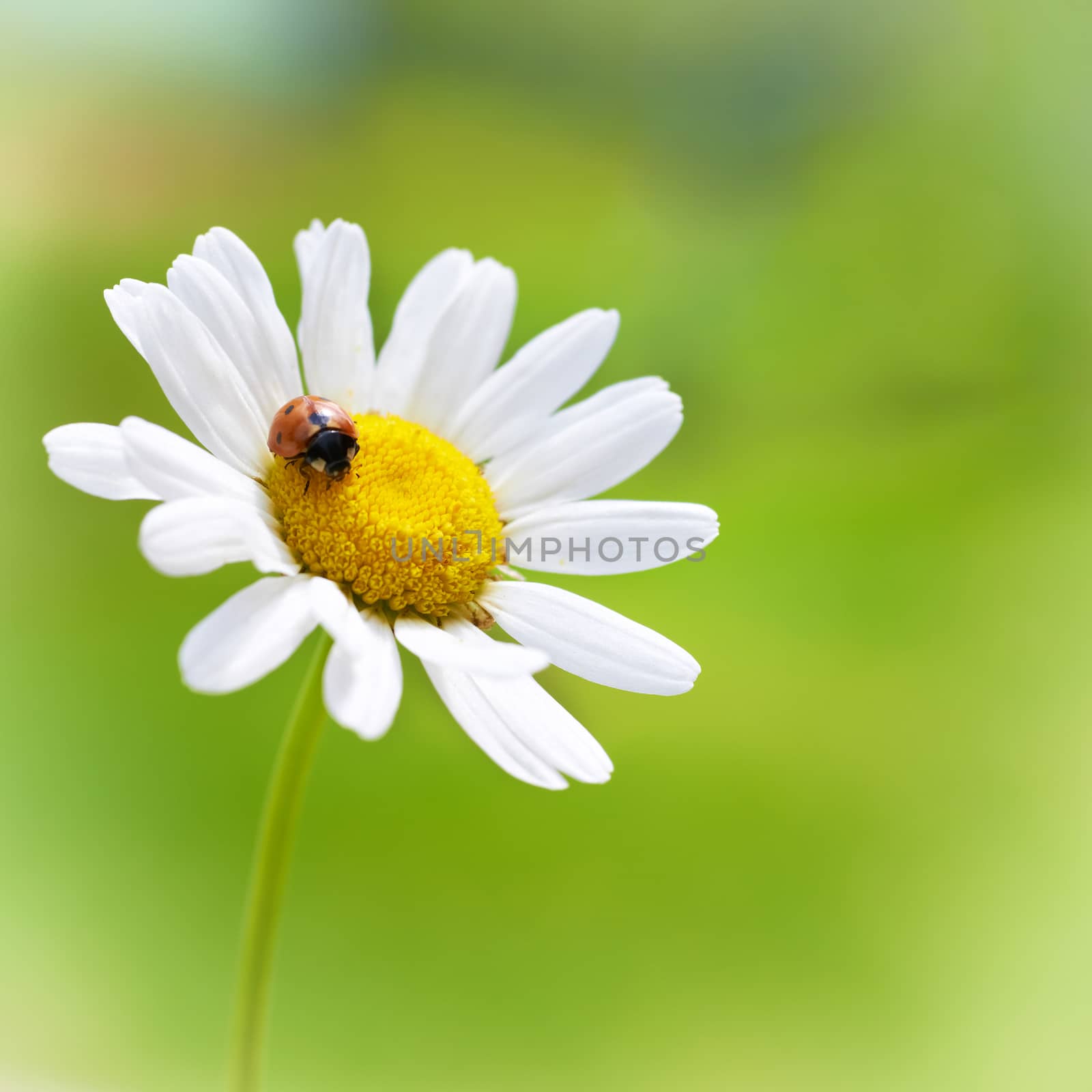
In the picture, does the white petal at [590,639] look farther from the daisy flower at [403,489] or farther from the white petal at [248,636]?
the white petal at [248,636]

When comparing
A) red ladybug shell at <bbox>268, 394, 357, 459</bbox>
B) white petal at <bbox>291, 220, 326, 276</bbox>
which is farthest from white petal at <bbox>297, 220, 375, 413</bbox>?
red ladybug shell at <bbox>268, 394, 357, 459</bbox>

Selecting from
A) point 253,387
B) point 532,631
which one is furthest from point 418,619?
point 253,387

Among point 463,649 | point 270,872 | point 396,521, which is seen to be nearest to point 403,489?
point 396,521

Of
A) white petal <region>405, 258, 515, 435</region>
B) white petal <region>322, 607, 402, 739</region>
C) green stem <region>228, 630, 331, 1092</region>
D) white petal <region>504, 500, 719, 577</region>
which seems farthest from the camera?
white petal <region>405, 258, 515, 435</region>

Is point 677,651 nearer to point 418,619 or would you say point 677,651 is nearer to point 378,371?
point 418,619

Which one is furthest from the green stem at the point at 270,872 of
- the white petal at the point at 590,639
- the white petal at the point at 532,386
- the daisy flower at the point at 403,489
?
the white petal at the point at 532,386

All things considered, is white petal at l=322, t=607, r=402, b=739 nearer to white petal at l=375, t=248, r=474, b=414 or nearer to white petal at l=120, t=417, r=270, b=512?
white petal at l=120, t=417, r=270, b=512

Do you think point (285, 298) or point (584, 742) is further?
point (285, 298)
